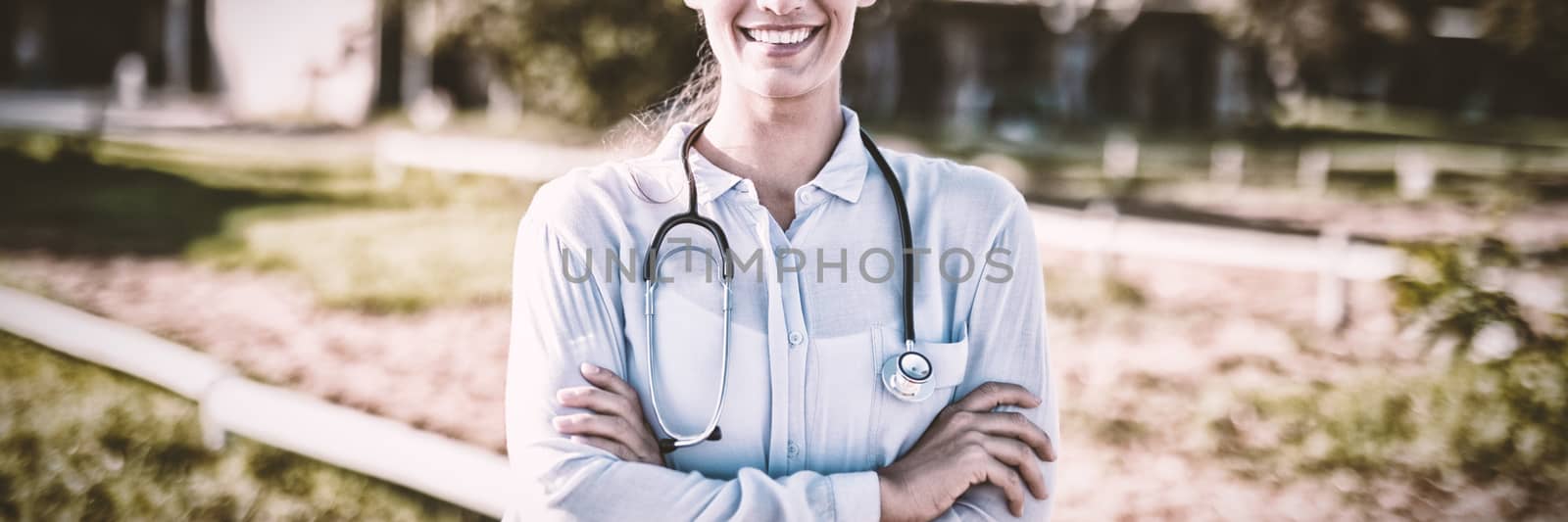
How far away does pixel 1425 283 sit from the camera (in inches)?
171

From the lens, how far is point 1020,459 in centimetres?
186

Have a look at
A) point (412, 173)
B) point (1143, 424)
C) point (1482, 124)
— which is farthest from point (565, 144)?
point (1482, 124)

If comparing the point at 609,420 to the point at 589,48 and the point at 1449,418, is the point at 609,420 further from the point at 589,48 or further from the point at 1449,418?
the point at 589,48

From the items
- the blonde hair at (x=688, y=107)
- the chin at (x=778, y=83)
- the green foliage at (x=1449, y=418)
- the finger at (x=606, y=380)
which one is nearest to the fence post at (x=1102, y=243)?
the green foliage at (x=1449, y=418)

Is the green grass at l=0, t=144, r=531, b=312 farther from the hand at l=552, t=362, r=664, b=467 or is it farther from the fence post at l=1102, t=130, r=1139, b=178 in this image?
the fence post at l=1102, t=130, r=1139, b=178

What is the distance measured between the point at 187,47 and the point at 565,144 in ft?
54.6

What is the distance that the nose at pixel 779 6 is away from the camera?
1.77 meters

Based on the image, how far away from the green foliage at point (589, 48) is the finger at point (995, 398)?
32.2ft

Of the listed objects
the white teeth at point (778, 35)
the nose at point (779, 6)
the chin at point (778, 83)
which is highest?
the nose at point (779, 6)

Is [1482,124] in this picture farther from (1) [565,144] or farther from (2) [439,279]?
(2) [439,279]

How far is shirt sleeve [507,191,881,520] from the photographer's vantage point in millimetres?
1708

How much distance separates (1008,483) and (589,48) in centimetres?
1095

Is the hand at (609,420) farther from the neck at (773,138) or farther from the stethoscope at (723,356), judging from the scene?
the neck at (773,138)

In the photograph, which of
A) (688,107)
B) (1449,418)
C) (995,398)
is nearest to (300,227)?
(688,107)
